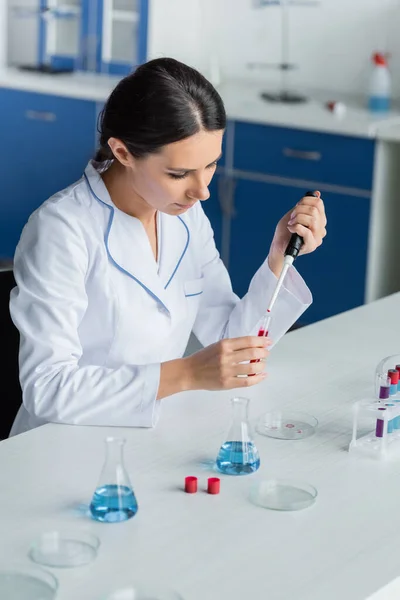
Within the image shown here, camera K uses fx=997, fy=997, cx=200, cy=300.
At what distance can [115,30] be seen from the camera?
473 cm

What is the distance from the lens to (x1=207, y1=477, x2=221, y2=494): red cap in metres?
1.23

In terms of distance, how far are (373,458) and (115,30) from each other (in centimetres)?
375

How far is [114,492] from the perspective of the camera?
1.15m

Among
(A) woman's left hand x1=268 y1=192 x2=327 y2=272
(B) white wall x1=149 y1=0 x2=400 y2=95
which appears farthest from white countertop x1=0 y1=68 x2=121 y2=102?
(A) woman's left hand x1=268 y1=192 x2=327 y2=272

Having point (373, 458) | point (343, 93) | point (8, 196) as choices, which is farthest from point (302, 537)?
point (8, 196)

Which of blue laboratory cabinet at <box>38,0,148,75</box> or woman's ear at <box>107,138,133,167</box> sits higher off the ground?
blue laboratory cabinet at <box>38,0,148,75</box>

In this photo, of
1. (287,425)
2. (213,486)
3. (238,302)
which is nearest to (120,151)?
(238,302)

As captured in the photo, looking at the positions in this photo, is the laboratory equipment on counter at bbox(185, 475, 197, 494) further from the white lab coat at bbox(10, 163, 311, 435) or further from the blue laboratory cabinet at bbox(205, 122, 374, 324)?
the blue laboratory cabinet at bbox(205, 122, 374, 324)

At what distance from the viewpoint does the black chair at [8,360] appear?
1.73m

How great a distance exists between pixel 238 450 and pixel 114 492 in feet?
0.68

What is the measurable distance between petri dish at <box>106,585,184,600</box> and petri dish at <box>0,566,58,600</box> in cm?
6

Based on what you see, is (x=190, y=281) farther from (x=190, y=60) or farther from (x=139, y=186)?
(x=190, y=60)

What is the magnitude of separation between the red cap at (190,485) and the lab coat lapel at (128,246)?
0.52 m

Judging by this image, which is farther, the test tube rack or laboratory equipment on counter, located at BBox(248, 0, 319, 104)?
laboratory equipment on counter, located at BBox(248, 0, 319, 104)
